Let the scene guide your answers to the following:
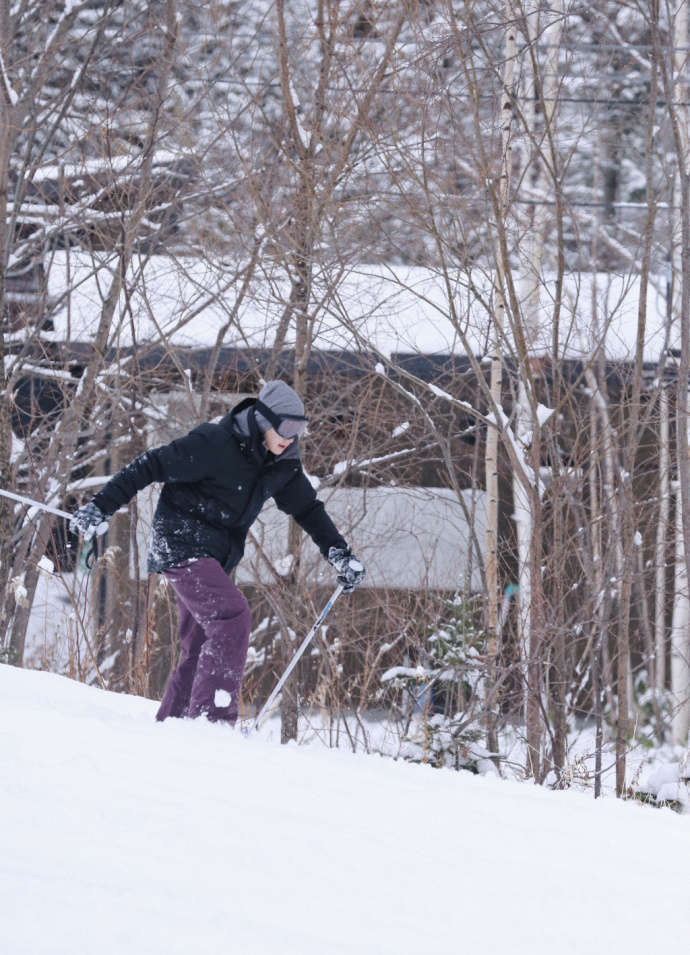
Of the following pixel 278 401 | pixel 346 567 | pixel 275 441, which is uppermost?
pixel 278 401

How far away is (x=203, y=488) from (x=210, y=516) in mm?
114

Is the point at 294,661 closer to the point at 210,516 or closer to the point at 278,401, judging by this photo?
the point at 210,516

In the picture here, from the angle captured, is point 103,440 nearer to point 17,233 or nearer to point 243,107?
point 17,233

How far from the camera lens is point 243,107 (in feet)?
27.0

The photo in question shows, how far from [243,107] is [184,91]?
5.82ft

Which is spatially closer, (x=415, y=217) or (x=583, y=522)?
(x=415, y=217)

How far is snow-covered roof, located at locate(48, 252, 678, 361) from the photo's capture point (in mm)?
7105

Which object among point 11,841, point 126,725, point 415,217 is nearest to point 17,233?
point 415,217

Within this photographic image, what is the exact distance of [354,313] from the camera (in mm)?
8031

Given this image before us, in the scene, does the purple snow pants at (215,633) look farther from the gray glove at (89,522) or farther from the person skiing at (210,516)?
the gray glove at (89,522)


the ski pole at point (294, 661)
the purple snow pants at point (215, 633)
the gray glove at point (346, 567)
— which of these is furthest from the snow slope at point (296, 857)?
the gray glove at point (346, 567)

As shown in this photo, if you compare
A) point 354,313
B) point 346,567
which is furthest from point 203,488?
point 354,313

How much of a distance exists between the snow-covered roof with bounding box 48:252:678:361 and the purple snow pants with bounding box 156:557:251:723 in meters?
3.34

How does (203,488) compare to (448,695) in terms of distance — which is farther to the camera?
(448,695)
